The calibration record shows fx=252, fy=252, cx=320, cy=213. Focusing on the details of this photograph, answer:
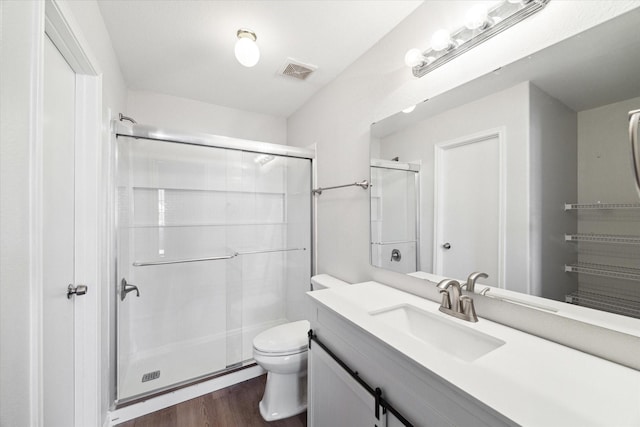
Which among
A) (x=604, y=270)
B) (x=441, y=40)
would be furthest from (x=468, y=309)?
(x=441, y=40)

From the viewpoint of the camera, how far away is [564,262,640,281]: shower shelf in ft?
2.56

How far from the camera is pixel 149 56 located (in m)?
1.76

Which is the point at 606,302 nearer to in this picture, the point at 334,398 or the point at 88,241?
the point at 334,398

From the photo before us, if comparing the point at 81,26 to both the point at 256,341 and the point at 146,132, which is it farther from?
the point at 256,341

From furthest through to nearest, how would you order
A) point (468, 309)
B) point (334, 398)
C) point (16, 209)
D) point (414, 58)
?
point (414, 58) → point (334, 398) → point (468, 309) → point (16, 209)

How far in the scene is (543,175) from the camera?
0.93 meters

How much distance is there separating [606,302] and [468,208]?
0.53 meters

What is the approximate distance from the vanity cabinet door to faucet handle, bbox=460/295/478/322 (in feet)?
1.64

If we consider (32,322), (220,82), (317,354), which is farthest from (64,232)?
(220,82)

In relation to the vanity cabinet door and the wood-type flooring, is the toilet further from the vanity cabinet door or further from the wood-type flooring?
the vanity cabinet door

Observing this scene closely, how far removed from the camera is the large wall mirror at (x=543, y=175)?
79cm

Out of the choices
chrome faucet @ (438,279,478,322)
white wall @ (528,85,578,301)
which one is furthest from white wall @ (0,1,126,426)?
white wall @ (528,85,578,301)

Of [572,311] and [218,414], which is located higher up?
[572,311]

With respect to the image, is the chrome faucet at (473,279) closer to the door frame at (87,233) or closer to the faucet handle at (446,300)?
the faucet handle at (446,300)
